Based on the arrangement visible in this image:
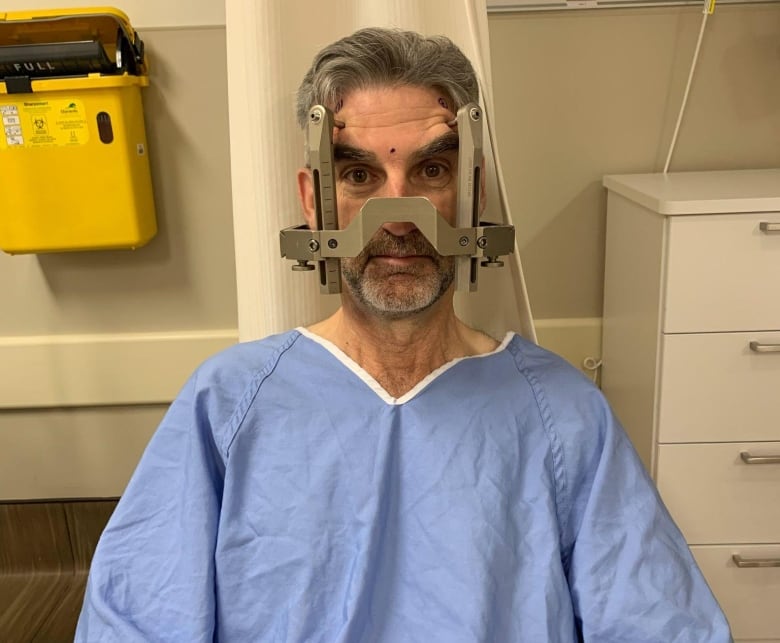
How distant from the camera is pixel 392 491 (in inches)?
38.2

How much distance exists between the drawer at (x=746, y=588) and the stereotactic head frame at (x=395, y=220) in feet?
2.87

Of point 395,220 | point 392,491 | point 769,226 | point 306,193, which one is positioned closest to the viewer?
point 395,220

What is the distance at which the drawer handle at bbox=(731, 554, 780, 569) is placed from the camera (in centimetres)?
141

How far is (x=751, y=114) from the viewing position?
1649mm

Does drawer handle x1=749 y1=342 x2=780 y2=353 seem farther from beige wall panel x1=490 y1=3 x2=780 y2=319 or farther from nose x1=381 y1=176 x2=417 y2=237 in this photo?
nose x1=381 y1=176 x2=417 y2=237

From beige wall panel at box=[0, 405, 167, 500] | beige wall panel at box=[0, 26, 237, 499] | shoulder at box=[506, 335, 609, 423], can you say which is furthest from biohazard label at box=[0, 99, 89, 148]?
shoulder at box=[506, 335, 609, 423]

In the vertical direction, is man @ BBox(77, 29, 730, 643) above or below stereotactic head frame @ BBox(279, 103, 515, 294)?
below

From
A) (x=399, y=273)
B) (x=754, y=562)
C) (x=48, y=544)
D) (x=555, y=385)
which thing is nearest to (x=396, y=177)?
(x=399, y=273)

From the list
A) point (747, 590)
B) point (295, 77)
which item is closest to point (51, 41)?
point (295, 77)

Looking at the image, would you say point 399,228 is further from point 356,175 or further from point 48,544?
point 48,544

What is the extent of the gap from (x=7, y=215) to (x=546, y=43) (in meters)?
1.26

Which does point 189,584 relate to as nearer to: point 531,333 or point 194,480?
point 194,480

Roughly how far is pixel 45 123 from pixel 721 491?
5.16 feet

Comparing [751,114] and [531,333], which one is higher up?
[751,114]
